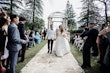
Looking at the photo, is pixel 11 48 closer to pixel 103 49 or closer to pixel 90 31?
pixel 90 31

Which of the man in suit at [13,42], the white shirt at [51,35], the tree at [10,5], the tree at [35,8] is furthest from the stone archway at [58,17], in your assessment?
the man in suit at [13,42]

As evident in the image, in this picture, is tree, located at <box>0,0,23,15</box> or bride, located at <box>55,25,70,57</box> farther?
tree, located at <box>0,0,23,15</box>

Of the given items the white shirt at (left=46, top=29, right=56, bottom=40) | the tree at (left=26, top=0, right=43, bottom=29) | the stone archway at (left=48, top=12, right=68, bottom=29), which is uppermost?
the tree at (left=26, top=0, right=43, bottom=29)

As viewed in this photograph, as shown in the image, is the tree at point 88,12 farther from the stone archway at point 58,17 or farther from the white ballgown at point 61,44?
the white ballgown at point 61,44

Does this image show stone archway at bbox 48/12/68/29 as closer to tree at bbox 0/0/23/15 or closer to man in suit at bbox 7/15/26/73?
tree at bbox 0/0/23/15

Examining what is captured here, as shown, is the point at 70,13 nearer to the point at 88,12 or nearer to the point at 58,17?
the point at 88,12

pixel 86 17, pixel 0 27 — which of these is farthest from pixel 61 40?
pixel 86 17

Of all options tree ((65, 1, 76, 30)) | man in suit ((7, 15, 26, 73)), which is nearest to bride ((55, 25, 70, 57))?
man in suit ((7, 15, 26, 73))

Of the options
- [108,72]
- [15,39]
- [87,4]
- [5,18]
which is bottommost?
[108,72]

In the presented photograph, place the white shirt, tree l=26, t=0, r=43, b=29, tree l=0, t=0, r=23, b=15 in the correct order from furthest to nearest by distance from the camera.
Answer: tree l=26, t=0, r=43, b=29, tree l=0, t=0, r=23, b=15, the white shirt

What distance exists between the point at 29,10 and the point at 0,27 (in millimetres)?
39823

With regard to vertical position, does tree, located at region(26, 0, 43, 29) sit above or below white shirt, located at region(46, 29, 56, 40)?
above

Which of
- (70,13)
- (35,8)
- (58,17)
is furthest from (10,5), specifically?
(70,13)

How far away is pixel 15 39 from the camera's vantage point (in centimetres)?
528
